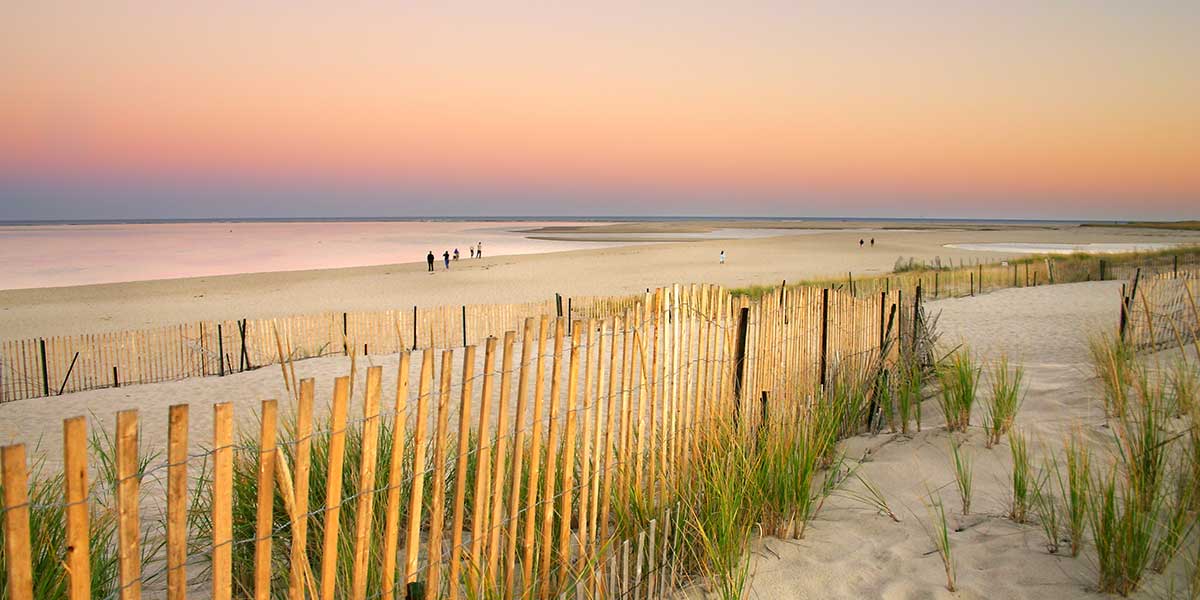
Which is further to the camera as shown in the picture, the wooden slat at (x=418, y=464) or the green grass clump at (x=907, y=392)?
the green grass clump at (x=907, y=392)

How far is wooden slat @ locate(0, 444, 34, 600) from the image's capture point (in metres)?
1.48

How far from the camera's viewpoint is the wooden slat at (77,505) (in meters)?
1.50

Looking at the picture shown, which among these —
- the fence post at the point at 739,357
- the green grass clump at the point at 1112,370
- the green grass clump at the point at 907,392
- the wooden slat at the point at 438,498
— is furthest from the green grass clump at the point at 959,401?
the wooden slat at the point at 438,498

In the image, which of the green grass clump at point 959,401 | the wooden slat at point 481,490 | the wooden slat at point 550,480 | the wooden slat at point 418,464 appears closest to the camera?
the wooden slat at point 418,464

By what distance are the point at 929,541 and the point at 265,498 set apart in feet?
10.4

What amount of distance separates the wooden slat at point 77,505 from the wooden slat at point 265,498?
36 cm

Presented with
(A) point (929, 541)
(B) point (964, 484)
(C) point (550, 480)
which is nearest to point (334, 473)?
(C) point (550, 480)

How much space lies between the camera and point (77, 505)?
155 cm

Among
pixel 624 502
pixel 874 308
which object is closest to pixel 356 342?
pixel 874 308

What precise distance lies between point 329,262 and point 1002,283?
113ft

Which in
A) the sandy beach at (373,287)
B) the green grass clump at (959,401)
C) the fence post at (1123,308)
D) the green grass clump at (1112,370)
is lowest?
the sandy beach at (373,287)

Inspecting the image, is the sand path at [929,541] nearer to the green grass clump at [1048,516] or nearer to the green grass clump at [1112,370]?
the green grass clump at [1048,516]

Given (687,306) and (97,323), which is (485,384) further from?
(97,323)

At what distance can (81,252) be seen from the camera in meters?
50.5
